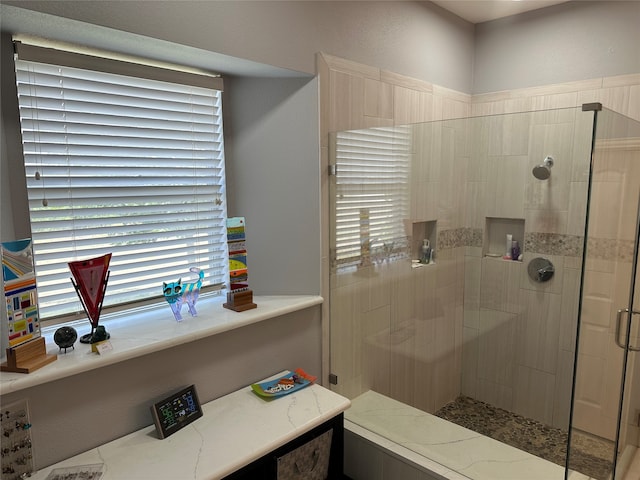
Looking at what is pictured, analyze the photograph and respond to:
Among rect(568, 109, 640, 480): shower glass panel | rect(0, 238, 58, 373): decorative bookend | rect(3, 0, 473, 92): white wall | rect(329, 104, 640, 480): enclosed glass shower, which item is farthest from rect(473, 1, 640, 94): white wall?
rect(0, 238, 58, 373): decorative bookend

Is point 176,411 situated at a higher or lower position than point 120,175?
lower

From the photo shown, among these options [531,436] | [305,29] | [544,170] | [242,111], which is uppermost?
[305,29]

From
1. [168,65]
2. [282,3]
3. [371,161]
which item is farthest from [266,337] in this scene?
[282,3]

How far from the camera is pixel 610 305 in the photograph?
199cm

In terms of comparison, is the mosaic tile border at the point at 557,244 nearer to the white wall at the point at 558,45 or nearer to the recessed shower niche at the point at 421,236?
the recessed shower niche at the point at 421,236

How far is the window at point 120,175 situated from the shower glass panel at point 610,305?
167 cm

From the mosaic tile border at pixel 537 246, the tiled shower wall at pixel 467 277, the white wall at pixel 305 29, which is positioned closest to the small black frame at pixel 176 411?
the tiled shower wall at pixel 467 277

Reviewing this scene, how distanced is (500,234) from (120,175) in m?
2.05

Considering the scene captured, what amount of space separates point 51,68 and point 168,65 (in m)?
0.46

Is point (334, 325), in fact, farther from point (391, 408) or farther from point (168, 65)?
point (168, 65)

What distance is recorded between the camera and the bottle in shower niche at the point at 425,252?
257 cm

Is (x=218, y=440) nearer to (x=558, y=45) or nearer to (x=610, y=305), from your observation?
(x=610, y=305)

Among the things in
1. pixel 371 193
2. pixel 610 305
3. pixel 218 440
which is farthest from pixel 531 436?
pixel 218 440

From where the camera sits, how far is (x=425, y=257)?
2584mm
